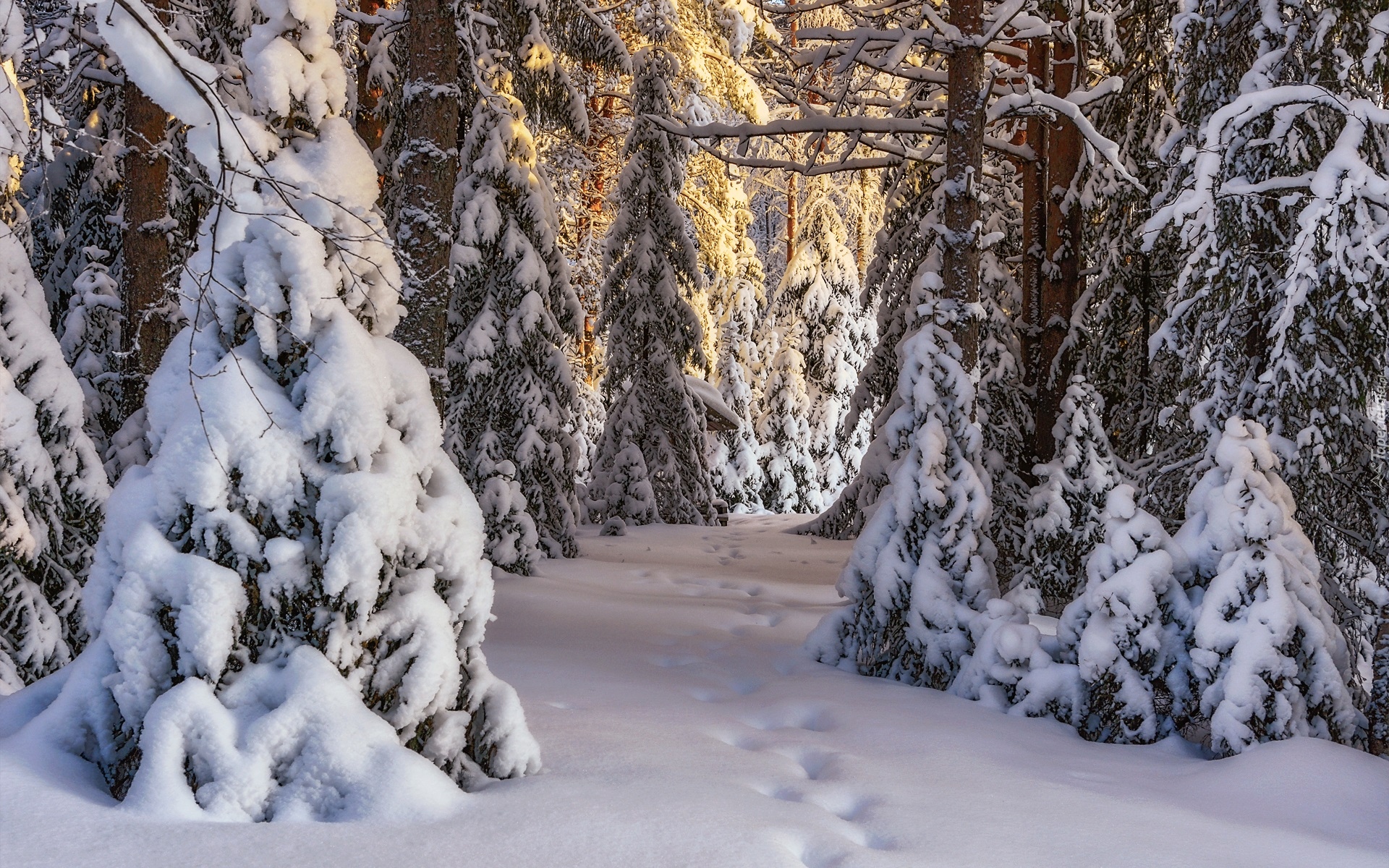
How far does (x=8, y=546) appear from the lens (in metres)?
5.41

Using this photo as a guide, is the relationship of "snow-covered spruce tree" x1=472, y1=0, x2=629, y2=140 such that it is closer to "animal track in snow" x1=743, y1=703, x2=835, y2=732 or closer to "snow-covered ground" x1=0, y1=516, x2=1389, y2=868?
"snow-covered ground" x1=0, y1=516, x2=1389, y2=868

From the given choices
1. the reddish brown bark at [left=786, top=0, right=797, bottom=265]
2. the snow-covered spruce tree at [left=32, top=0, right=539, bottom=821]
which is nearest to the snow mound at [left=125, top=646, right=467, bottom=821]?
the snow-covered spruce tree at [left=32, top=0, right=539, bottom=821]

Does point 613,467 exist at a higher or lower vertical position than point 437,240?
lower

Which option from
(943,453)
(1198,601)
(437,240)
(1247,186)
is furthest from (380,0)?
(1198,601)

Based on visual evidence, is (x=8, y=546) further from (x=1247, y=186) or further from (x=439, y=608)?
(x=1247, y=186)

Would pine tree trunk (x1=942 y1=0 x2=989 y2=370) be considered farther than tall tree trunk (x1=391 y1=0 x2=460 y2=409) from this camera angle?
Yes

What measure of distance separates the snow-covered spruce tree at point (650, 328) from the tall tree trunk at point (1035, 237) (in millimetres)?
5568

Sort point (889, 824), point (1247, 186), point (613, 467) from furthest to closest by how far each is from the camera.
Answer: point (613, 467) < point (1247, 186) < point (889, 824)

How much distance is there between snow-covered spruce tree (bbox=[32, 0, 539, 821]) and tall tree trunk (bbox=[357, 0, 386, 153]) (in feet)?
22.8

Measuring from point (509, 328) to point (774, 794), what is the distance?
733 centimetres

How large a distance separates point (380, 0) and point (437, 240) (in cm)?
628

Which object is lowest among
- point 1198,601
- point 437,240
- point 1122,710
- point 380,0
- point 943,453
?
point 1122,710

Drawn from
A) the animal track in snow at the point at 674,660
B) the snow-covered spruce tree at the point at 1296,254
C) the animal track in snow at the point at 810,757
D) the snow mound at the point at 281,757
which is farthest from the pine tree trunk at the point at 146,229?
the snow-covered spruce tree at the point at 1296,254

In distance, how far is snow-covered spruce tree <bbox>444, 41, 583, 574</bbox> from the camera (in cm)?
1014
